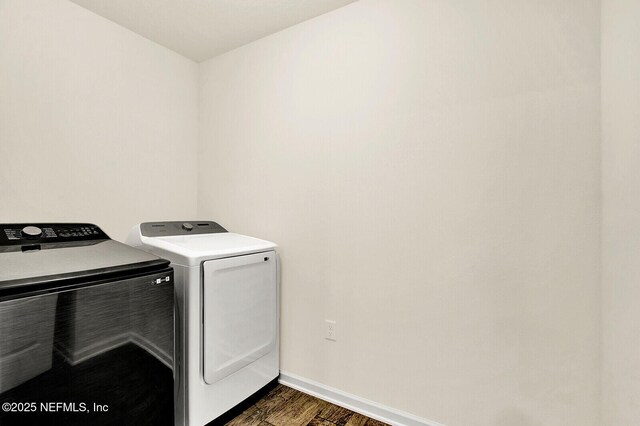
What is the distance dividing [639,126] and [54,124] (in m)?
2.63

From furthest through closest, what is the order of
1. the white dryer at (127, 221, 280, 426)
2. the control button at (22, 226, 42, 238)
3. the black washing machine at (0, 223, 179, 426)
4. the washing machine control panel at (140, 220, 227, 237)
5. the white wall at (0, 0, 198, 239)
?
the washing machine control panel at (140, 220, 227, 237) → the white wall at (0, 0, 198, 239) → the white dryer at (127, 221, 280, 426) → the control button at (22, 226, 42, 238) → the black washing machine at (0, 223, 179, 426)

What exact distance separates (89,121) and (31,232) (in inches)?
32.5

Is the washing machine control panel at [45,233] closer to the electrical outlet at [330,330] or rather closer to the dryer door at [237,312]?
the dryer door at [237,312]

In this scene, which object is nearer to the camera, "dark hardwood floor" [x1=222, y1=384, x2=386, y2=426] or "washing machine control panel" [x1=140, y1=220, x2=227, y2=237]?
"dark hardwood floor" [x1=222, y1=384, x2=386, y2=426]

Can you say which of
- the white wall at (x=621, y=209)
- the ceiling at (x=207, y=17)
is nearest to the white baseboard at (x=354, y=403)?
the white wall at (x=621, y=209)

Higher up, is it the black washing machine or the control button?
the control button

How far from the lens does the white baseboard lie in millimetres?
1649

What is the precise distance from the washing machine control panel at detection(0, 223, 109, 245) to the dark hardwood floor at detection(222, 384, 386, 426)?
127 centimetres

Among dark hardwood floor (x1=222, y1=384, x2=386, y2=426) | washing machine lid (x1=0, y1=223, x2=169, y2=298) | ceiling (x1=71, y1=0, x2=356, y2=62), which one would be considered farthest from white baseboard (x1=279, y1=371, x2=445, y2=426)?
ceiling (x1=71, y1=0, x2=356, y2=62)

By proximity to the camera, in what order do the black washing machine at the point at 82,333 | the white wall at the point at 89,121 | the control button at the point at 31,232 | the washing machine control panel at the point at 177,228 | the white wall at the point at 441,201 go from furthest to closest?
the washing machine control panel at the point at 177,228
the white wall at the point at 89,121
the control button at the point at 31,232
the white wall at the point at 441,201
the black washing machine at the point at 82,333

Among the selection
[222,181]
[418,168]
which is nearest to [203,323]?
[222,181]

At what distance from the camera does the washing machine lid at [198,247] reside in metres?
1.54

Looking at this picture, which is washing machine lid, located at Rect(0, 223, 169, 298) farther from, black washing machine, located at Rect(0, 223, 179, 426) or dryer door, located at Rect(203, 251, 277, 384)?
dryer door, located at Rect(203, 251, 277, 384)

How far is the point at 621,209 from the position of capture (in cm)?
106
